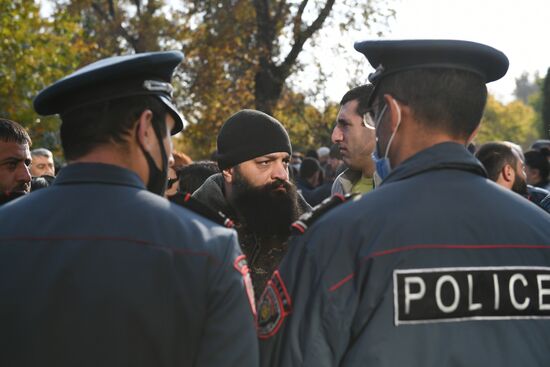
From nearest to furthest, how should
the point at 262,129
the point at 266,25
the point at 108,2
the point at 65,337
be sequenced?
the point at 65,337 → the point at 262,129 → the point at 266,25 → the point at 108,2

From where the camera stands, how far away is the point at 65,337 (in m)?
2.03

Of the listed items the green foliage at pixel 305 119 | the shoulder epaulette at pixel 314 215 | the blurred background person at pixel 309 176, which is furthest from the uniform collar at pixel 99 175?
the green foliage at pixel 305 119

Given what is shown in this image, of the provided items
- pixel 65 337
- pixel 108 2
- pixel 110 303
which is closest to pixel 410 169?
pixel 110 303

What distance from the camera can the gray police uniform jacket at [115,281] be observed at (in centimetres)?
203

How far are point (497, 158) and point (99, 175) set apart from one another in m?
3.72

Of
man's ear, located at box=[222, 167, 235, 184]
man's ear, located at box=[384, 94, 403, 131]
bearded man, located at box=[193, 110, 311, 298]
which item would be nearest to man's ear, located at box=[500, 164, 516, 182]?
bearded man, located at box=[193, 110, 311, 298]

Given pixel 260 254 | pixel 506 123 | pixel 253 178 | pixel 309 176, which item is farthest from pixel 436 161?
pixel 506 123

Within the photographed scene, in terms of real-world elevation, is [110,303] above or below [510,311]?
above

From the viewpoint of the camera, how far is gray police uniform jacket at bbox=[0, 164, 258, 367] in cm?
203

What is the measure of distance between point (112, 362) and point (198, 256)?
0.38m

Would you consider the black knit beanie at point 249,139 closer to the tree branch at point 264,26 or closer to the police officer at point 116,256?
the police officer at point 116,256

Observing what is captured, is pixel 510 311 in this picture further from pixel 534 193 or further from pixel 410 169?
pixel 534 193

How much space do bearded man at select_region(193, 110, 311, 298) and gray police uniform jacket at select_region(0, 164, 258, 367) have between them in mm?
1766

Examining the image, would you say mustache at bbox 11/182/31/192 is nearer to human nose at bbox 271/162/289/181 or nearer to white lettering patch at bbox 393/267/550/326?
human nose at bbox 271/162/289/181
